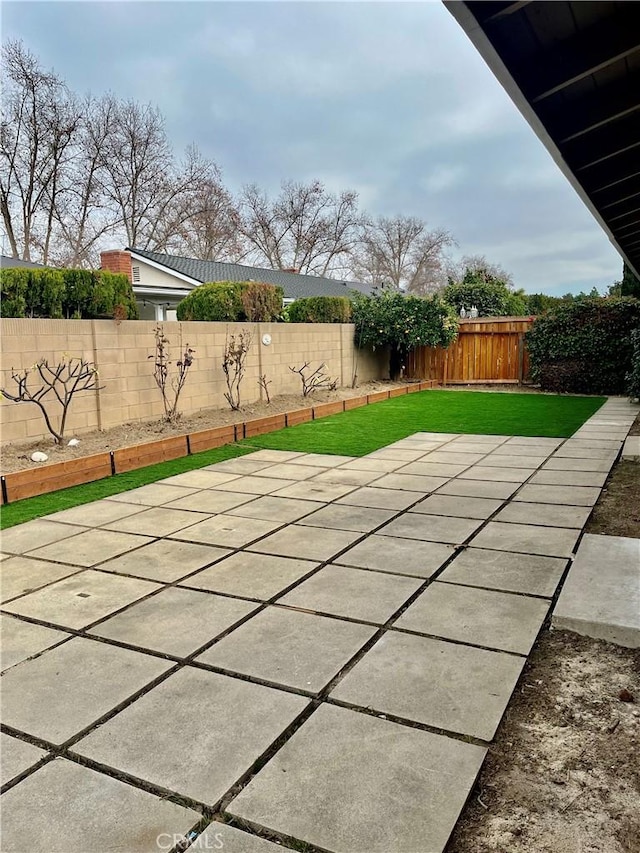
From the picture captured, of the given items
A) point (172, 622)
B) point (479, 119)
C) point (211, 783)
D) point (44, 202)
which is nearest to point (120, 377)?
point (172, 622)

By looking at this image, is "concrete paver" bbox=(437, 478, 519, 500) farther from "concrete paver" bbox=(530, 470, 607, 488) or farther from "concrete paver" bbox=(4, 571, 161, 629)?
"concrete paver" bbox=(4, 571, 161, 629)

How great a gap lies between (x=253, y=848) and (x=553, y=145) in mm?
2856

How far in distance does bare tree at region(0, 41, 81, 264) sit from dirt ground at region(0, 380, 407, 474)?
15786 mm

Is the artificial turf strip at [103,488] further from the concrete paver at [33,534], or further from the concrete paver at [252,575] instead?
the concrete paver at [252,575]

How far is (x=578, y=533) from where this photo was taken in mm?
3598

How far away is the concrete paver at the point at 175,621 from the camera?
242cm

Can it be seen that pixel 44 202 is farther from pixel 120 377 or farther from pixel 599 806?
pixel 599 806

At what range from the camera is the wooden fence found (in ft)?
43.6

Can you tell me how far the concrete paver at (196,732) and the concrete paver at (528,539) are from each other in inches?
73.5

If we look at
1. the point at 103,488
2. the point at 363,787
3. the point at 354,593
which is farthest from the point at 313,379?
the point at 363,787

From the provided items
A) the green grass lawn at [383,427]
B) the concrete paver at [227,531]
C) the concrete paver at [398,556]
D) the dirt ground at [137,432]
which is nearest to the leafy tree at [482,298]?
the green grass lawn at [383,427]

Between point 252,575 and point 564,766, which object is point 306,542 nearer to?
point 252,575

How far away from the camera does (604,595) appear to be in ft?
8.44

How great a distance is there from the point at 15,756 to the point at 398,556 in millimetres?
2105
